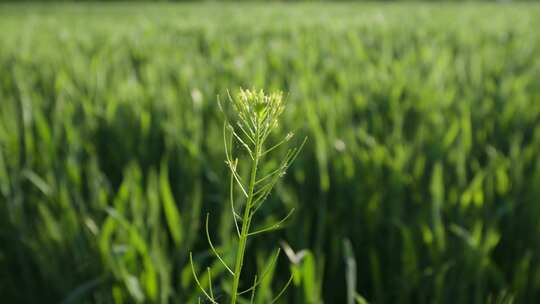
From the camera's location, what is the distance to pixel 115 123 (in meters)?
1.36

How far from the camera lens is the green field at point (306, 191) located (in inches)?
33.4

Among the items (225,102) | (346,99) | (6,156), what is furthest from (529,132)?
(6,156)

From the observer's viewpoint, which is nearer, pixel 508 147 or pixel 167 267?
pixel 167 267

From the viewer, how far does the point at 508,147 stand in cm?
125

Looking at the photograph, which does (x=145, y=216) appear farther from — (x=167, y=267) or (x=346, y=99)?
(x=346, y=99)

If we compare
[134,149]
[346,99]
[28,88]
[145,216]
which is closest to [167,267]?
[145,216]

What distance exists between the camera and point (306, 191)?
111 cm

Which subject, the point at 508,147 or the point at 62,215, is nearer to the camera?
the point at 62,215

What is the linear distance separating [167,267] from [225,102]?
2.39ft

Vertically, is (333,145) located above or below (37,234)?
above

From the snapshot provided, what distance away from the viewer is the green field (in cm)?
85

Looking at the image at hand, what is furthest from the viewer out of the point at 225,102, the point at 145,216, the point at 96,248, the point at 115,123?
the point at 225,102

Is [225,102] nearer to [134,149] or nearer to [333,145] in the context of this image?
[134,149]

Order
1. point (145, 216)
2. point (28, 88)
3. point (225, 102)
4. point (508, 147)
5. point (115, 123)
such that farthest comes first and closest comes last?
point (28, 88) → point (225, 102) → point (115, 123) → point (508, 147) → point (145, 216)
